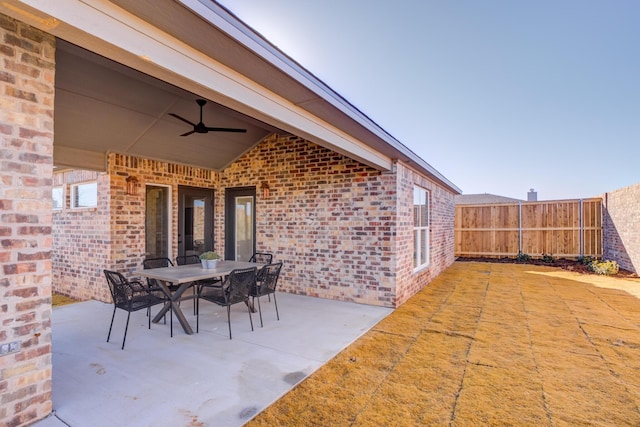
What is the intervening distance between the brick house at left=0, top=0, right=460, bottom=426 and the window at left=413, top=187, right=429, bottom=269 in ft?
0.15

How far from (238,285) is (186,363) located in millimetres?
1060

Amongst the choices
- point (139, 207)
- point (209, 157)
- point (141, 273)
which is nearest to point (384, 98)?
point (209, 157)

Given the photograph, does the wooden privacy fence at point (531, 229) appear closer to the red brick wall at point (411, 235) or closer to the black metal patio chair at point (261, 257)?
the red brick wall at point (411, 235)

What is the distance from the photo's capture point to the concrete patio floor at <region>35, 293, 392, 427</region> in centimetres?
233

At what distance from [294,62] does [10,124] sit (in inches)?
77.3

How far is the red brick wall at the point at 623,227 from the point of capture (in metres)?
8.03

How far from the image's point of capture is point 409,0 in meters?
6.42

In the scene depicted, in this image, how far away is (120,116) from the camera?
473 centimetres

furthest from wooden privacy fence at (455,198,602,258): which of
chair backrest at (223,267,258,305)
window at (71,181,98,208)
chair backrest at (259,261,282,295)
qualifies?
window at (71,181,98,208)

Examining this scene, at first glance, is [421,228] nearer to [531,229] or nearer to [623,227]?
[623,227]

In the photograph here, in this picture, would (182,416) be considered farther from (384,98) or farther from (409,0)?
→ (384,98)

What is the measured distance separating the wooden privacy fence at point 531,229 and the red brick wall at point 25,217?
1226 cm

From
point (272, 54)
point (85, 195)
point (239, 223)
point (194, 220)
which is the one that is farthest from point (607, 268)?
point (85, 195)

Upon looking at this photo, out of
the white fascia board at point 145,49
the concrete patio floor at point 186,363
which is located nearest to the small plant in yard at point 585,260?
the concrete patio floor at point 186,363
